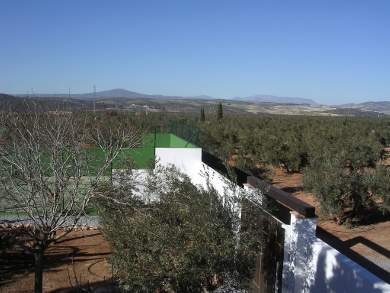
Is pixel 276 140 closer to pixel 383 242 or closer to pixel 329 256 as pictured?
pixel 383 242

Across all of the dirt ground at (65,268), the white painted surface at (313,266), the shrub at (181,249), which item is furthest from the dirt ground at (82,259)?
the white painted surface at (313,266)

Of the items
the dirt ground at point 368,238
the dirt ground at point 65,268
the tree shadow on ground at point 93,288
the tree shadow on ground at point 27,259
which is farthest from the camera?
the dirt ground at point 368,238

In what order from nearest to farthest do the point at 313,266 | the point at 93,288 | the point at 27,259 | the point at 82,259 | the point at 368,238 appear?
the point at 313,266
the point at 93,288
the point at 27,259
the point at 82,259
the point at 368,238

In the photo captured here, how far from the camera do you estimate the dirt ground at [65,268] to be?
9.30 metres

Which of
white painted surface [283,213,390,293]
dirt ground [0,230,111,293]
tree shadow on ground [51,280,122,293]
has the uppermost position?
white painted surface [283,213,390,293]

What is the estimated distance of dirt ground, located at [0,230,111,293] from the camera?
30.5 ft

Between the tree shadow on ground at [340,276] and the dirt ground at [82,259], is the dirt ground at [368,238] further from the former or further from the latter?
the tree shadow on ground at [340,276]

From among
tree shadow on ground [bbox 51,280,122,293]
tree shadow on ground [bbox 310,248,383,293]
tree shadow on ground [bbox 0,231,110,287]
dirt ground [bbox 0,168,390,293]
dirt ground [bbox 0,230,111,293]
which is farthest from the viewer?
tree shadow on ground [bbox 0,231,110,287]

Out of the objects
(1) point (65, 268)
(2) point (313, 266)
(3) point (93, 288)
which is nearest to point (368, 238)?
(2) point (313, 266)

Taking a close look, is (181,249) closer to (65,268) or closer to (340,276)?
(340,276)

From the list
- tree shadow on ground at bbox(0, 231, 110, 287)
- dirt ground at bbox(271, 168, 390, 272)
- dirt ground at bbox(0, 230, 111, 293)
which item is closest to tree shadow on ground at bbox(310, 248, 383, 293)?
dirt ground at bbox(271, 168, 390, 272)

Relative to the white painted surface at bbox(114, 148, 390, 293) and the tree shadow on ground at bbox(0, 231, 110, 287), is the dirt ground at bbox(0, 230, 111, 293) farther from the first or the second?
the white painted surface at bbox(114, 148, 390, 293)

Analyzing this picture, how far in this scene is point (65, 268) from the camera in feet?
34.2

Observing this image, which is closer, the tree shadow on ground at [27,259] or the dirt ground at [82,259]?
the dirt ground at [82,259]
